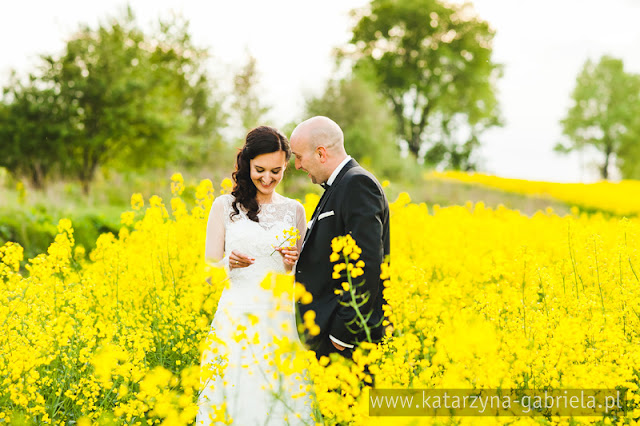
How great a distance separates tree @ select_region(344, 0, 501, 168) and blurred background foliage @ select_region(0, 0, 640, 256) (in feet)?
0.30

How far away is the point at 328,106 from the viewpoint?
23578mm

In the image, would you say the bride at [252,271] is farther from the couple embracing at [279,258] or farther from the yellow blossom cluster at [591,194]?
the yellow blossom cluster at [591,194]

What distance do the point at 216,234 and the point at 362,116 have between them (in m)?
20.3

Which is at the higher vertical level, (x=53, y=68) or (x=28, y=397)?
(x=53, y=68)

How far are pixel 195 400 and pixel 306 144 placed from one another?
5.98 feet

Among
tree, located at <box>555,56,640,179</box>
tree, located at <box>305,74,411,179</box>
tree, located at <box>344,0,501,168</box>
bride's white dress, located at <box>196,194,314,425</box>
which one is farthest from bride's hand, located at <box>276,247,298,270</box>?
tree, located at <box>555,56,640,179</box>

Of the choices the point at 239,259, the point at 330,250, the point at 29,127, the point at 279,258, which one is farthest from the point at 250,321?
the point at 29,127

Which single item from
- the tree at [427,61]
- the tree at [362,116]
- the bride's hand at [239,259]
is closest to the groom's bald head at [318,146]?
the bride's hand at [239,259]

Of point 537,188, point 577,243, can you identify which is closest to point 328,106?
point 537,188

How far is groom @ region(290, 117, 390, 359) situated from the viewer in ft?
10.0

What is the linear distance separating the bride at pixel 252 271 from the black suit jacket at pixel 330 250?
0.19 meters

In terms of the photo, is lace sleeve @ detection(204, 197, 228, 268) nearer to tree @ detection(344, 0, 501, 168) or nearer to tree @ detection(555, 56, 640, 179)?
tree @ detection(344, 0, 501, 168)

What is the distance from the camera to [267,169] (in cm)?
365

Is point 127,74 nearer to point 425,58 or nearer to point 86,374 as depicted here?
point 86,374
